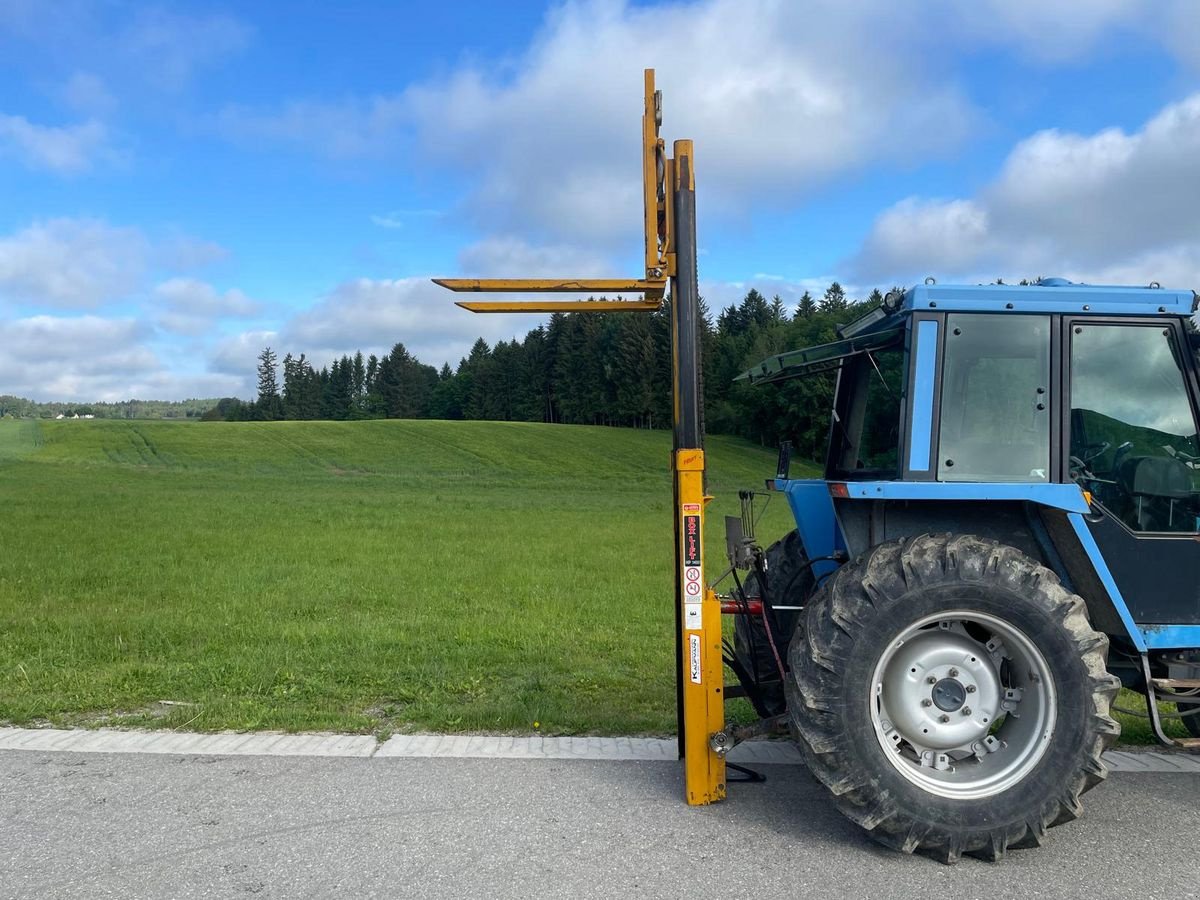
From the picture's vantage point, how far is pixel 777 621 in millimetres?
5168

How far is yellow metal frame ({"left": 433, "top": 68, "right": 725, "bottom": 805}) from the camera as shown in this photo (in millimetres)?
4313

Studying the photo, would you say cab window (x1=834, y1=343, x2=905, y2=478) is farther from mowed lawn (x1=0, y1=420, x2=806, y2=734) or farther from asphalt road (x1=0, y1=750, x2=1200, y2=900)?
mowed lawn (x1=0, y1=420, x2=806, y2=734)

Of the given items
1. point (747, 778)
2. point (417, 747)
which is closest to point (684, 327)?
point (747, 778)

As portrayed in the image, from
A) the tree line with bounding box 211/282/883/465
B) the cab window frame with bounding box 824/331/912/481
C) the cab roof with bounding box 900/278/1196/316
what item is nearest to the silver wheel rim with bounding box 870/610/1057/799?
the cab window frame with bounding box 824/331/912/481

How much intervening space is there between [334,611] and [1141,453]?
7464mm

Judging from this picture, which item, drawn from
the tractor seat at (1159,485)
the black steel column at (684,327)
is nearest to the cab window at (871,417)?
the black steel column at (684,327)

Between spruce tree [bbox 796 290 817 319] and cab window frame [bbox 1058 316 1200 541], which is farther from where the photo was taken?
spruce tree [bbox 796 290 817 319]

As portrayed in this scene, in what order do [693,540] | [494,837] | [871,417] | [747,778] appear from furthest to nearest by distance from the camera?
[871,417] → [747,778] → [693,540] → [494,837]

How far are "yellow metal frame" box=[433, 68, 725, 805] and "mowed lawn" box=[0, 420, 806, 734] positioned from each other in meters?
1.28

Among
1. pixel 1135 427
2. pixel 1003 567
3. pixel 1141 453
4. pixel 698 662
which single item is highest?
pixel 1135 427

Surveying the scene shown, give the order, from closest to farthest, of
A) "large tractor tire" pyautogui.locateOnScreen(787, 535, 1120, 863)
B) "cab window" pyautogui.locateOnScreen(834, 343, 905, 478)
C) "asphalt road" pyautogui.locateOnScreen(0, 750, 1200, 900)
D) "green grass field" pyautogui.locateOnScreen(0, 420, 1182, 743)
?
"asphalt road" pyautogui.locateOnScreen(0, 750, 1200, 900), "large tractor tire" pyautogui.locateOnScreen(787, 535, 1120, 863), "cab window" pyautogui.locateOnScreen(834, 343, 905, 478), "green grass field" pyautogui.locateOnScreen(0, 420, 1182, 743)

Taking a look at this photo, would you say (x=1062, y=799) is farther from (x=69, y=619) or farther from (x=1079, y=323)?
(x=69, y=619)

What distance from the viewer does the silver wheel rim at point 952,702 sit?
13.4 ft

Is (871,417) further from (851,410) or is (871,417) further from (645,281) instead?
(645,281)
